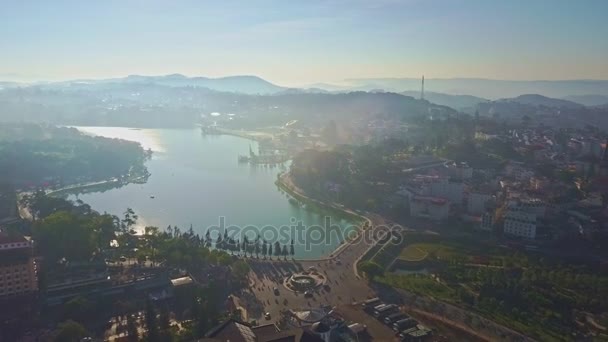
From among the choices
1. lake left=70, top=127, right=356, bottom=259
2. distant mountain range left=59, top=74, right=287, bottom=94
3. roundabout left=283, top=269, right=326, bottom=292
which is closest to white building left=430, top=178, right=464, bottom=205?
lake left=70, top=127, right=356, bottom=259

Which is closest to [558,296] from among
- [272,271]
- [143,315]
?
[272,271]

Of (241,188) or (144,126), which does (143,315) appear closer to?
(241,188)

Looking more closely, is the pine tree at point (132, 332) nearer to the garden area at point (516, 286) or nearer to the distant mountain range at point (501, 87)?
the garden area at point (516, 286)

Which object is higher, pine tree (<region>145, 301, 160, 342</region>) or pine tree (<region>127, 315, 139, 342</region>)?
pine tree (<region>145, 301, 160, 342</region>)

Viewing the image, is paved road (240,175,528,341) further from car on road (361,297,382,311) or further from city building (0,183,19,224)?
city building (0,183,19,224)

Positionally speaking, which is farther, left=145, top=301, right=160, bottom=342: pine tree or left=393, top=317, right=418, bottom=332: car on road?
left=393, top=317, right=418, bottom=332: car on road
